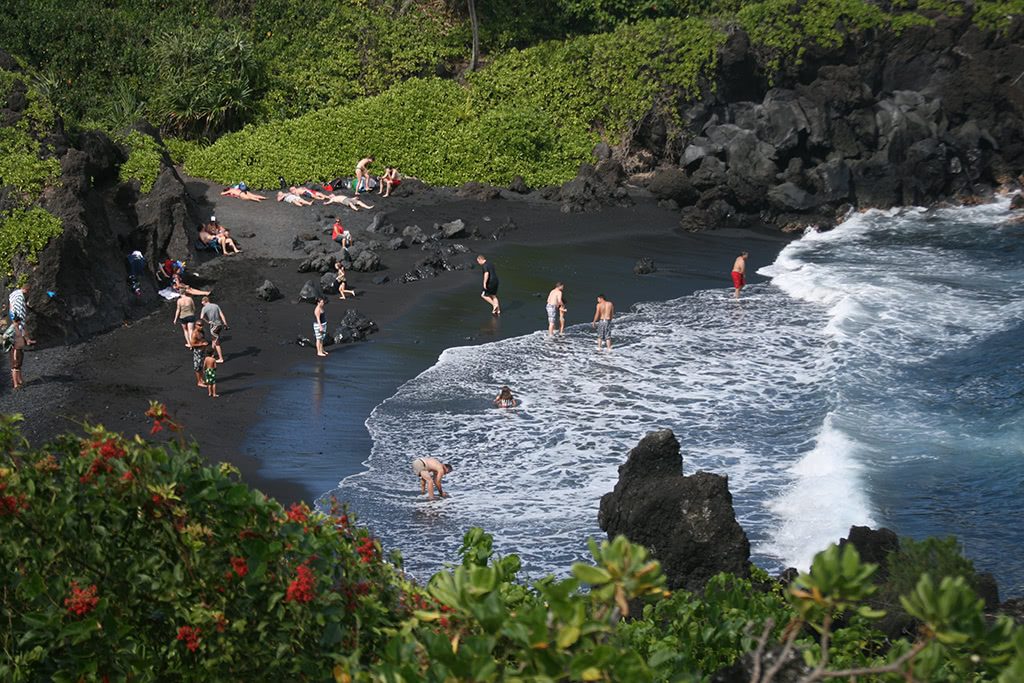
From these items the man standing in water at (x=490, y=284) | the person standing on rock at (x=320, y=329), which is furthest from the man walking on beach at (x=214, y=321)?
the man standing in water at (x=490, y=284)

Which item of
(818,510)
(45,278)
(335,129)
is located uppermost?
(335,129)

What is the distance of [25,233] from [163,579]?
19.2 meters

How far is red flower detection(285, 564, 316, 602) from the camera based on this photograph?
556cm

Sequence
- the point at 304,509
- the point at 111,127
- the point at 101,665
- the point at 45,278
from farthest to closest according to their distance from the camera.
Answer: the point at 111,127 < the point at 45,278 < the point at 304,509 < the point at 101,665

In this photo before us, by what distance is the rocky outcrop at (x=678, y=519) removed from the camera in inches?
552

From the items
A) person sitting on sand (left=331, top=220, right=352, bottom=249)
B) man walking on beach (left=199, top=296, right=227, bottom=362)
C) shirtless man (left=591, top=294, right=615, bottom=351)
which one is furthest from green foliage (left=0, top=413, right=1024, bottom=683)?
person sitting on sand (left=331, top=220, right=352, bottom=249)

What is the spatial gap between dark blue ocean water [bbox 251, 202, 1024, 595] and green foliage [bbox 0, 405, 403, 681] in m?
9.01

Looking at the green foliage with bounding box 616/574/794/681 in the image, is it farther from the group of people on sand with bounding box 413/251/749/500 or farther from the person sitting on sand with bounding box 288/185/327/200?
the person sitting on sand with bounding box 288/185/327/200

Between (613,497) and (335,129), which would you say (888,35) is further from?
(613,497)

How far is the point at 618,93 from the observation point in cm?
3788

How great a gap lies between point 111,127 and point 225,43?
16.0ft

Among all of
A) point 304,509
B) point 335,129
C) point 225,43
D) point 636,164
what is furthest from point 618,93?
point 304,509

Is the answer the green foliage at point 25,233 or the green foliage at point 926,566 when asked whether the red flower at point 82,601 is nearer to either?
the green foliage at point 926,566

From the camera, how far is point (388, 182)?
33656 mm
